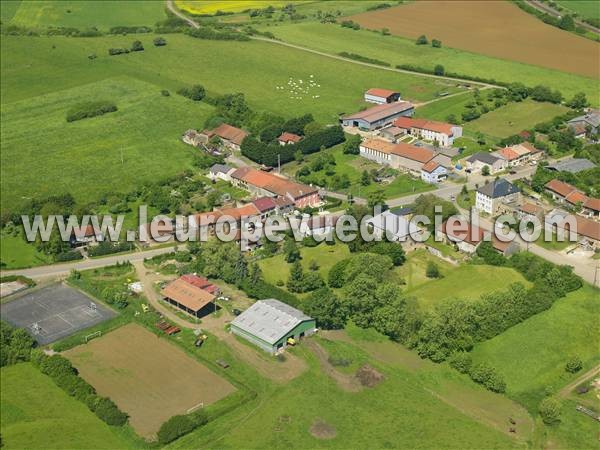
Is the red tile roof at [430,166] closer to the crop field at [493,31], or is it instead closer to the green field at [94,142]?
the green field at [94,142]

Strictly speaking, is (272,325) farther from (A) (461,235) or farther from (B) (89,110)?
(B) (89,110)

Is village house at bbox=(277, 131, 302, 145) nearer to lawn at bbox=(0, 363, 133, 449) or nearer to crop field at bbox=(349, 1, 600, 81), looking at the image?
crop field at bbox=(349, 1, 600, 81)

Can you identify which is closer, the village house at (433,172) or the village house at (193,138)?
the village house at (433,172)

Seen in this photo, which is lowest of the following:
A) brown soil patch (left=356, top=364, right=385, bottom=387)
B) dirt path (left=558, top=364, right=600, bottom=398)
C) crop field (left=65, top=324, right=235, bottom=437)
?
crop field (left=65, top=324, right=235, bottom=437)

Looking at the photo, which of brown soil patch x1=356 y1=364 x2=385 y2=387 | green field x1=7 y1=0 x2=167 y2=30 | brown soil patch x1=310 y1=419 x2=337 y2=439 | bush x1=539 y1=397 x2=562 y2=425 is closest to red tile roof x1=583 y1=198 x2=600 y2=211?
bush x1=539 y1=397 x2=562 y2=425

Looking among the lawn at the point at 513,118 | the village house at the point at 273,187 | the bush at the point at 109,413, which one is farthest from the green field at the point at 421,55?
the bush at the point at 109,413

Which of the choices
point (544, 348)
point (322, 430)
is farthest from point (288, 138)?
point (322, 430)
